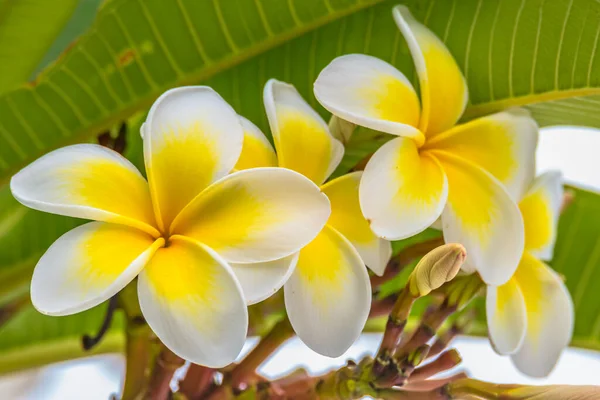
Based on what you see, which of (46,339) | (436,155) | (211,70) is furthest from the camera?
(46,339)

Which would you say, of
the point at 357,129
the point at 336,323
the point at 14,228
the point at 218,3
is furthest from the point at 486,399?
the point at 14,228

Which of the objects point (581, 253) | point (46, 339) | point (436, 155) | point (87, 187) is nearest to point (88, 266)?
point (87, 187)

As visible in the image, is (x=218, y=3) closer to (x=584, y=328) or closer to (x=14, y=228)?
(x=14, y=228)

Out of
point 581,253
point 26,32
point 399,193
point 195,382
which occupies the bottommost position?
point 581,253

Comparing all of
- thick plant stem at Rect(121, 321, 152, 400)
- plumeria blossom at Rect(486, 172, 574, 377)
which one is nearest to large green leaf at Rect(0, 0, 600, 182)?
plumeria blossom at Rect(486, 172, 574, 377)

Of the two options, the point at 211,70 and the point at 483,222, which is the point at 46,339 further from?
the point at 483,222

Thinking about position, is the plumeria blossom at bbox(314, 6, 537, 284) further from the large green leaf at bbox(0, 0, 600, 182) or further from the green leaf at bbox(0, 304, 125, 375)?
the green leaf at bbox(0, 304, 125, 375)
